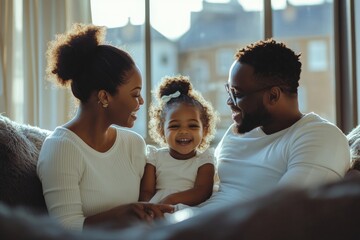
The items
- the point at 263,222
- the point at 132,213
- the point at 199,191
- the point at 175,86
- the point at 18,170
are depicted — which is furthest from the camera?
the point at 175,86

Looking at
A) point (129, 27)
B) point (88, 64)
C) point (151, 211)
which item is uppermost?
point (129, 27)

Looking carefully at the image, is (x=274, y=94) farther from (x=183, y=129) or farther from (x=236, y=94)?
(x=183, y=129)

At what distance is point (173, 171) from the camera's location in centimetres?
207

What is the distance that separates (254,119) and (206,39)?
1816 mm

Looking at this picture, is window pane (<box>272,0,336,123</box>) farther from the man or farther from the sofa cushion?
the sofa cushion

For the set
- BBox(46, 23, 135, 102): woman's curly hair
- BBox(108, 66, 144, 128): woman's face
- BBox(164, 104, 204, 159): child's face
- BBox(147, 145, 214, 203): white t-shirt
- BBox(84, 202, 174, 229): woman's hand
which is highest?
BBox(46, 23, 135, 102): woman's curly hair

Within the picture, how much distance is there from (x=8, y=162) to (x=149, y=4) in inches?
76.9

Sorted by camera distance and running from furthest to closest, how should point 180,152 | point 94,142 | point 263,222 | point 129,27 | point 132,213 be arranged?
1. point 129,27
2. point 180,152
3. point 94,142
4. point 132,213
5. point 263,222

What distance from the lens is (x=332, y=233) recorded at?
0.44 metres

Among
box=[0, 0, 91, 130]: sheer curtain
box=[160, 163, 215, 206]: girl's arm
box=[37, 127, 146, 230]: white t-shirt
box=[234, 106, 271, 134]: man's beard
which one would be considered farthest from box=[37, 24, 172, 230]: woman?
box=[0, 0, 91, 130]: sheer curtain

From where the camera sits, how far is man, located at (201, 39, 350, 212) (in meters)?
1.75

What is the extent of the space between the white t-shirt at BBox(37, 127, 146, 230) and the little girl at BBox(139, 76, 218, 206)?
10cm

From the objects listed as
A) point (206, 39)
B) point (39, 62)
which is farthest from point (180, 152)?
point (206, 39)

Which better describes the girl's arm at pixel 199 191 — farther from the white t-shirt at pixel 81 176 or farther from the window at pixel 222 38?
the window at pixel 222 38
